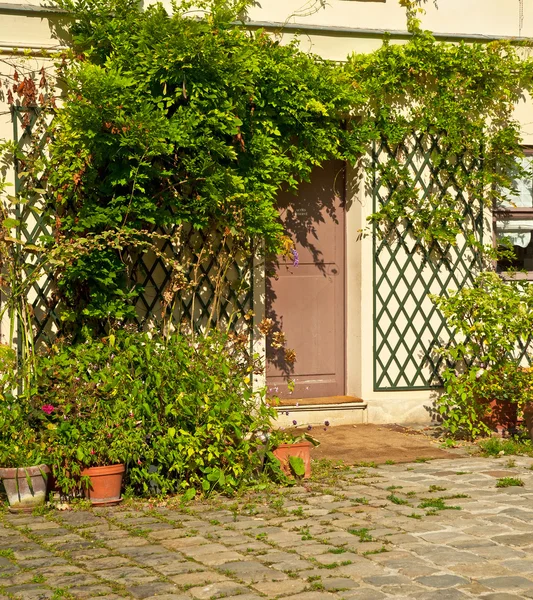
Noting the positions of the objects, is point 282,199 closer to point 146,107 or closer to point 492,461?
point 146,107

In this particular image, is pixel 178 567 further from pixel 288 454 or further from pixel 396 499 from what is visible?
pixel 288 454

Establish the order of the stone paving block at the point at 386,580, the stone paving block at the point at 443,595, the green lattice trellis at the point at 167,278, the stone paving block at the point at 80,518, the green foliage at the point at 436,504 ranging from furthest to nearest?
the green lattice trellis at the point at 167,278 → the green foliage at the point at 436,504 → the stone paving block at the point at 80,518 → the stone paving block at the point at 386,580 → the stone paving block at the point at 443,595

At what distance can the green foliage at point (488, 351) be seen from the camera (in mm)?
8234

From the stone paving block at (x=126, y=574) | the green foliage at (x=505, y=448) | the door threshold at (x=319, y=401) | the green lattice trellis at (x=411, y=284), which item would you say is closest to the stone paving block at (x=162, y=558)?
the stone paving block at (x=126, y=574)

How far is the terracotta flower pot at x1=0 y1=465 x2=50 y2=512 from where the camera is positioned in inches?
239

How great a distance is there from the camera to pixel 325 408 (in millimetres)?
8781

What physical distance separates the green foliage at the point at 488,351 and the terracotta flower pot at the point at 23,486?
3532 mm

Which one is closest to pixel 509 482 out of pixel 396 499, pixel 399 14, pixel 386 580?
pixel 396 499

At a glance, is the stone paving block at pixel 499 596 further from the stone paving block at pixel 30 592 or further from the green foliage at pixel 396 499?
the stone paving block at pixel 30 592

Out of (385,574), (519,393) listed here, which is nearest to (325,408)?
(519,393)

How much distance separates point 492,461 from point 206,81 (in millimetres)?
3658

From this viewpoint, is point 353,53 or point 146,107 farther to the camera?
point 353,53

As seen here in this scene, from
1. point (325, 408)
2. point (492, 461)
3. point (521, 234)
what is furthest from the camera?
point (521, 234)

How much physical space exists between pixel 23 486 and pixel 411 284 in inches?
171
